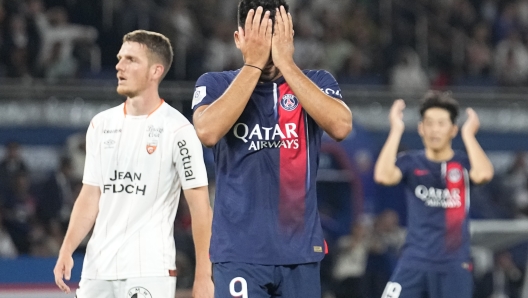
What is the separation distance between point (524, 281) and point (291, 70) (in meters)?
8.44

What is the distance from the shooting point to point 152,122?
5625 mm

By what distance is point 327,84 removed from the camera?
460 centimetres

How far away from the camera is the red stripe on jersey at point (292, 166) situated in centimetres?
441

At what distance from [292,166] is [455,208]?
353 cm

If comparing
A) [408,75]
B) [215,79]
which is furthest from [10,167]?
[215,79]

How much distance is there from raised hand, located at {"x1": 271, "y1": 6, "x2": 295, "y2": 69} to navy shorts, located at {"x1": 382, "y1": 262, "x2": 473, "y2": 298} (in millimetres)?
3541

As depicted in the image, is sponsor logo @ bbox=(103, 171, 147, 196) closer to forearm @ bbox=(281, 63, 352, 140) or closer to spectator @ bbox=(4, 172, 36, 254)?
forearm @ bbox=(281, 63, 352, 140)

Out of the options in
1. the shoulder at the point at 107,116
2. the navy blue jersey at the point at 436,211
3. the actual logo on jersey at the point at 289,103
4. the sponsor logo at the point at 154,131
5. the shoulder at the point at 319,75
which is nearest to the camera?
the actual logo on jersey at the point at 289,103

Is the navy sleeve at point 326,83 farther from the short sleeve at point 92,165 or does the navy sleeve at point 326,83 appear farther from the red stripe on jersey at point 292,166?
the short sleeve at point 92,165

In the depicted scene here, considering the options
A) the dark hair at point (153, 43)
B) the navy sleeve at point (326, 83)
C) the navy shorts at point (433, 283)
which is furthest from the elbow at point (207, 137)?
the navy shorts at point (433, 283)

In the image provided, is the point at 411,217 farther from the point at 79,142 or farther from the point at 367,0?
the point at 367,0

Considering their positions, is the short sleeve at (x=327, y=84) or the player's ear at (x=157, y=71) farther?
the player's ear at (x=157, y=71)

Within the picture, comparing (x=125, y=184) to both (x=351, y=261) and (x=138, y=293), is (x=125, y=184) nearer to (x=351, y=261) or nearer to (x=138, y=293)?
(x=138, y=293)

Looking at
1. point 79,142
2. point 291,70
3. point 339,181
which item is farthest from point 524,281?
point 291,70
